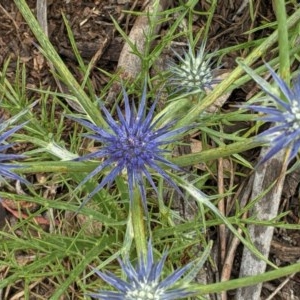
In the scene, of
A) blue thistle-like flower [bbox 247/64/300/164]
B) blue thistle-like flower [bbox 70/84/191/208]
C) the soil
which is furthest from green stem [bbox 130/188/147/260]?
the soil

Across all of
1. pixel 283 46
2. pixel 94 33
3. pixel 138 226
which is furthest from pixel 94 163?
pixel 94 33

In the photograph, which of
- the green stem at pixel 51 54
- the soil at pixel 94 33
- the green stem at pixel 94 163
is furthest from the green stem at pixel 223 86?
the soil at pixel 94 33

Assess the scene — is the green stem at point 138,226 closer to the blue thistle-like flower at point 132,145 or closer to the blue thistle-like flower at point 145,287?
the blue thistle-like flower at point 145,287

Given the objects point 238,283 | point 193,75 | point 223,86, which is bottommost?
point 238,283

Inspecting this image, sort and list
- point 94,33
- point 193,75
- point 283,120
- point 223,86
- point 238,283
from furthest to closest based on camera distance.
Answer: point 94,33, point 193,75, point 223,86, point 238,283, point 283,120

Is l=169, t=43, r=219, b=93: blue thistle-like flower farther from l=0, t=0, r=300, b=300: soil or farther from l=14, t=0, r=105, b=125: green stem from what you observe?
l=0, t=0, r=300, b=300: soil

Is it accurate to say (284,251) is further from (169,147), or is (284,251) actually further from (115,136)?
(115,136)

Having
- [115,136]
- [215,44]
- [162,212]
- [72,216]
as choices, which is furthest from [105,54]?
[115,136]

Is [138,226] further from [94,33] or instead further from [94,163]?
[94,33]
